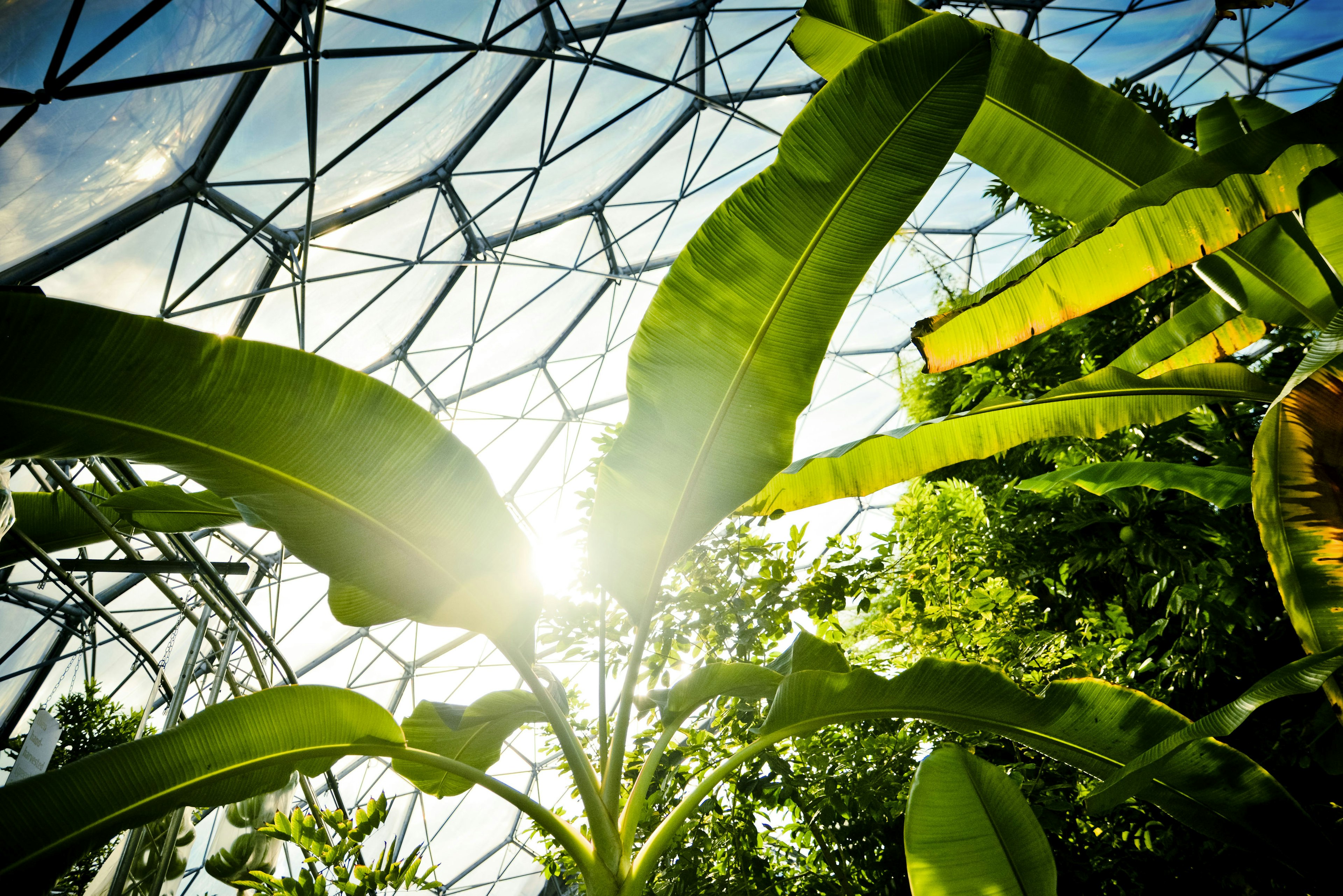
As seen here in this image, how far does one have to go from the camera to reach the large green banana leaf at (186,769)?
4.81ft

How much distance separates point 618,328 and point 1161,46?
32.3 ft

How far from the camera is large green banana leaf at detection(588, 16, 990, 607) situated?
163cm

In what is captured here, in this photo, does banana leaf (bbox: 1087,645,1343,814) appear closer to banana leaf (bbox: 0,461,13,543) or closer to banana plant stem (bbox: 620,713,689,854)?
banana plant stem (bbox: 620,713,689,854)

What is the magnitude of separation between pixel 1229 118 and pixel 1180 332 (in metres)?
0.78

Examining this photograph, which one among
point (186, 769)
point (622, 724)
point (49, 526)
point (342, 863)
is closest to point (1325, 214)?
point (622, 724)

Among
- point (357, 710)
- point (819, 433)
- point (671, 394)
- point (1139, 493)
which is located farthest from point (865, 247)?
point (819, 433)

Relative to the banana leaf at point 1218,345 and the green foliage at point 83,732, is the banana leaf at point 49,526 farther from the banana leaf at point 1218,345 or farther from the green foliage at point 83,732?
the green foliage at point 83,732

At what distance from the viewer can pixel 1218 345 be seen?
269 cm

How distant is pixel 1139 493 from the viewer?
362 cm

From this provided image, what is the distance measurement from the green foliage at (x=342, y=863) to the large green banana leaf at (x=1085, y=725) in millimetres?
1333

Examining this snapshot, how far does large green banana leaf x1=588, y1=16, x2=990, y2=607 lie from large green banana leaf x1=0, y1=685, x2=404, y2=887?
81 centimetres

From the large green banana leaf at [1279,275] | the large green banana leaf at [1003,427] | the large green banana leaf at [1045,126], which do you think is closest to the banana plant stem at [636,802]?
the large green banana leaf at [1003,427]

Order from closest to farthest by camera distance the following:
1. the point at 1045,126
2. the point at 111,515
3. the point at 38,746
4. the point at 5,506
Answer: the point at 1045,126 < the point at 5,506 < the point at 111,515 < the point at 38,746

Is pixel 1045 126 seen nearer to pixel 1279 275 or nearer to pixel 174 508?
pixel 1279 275
